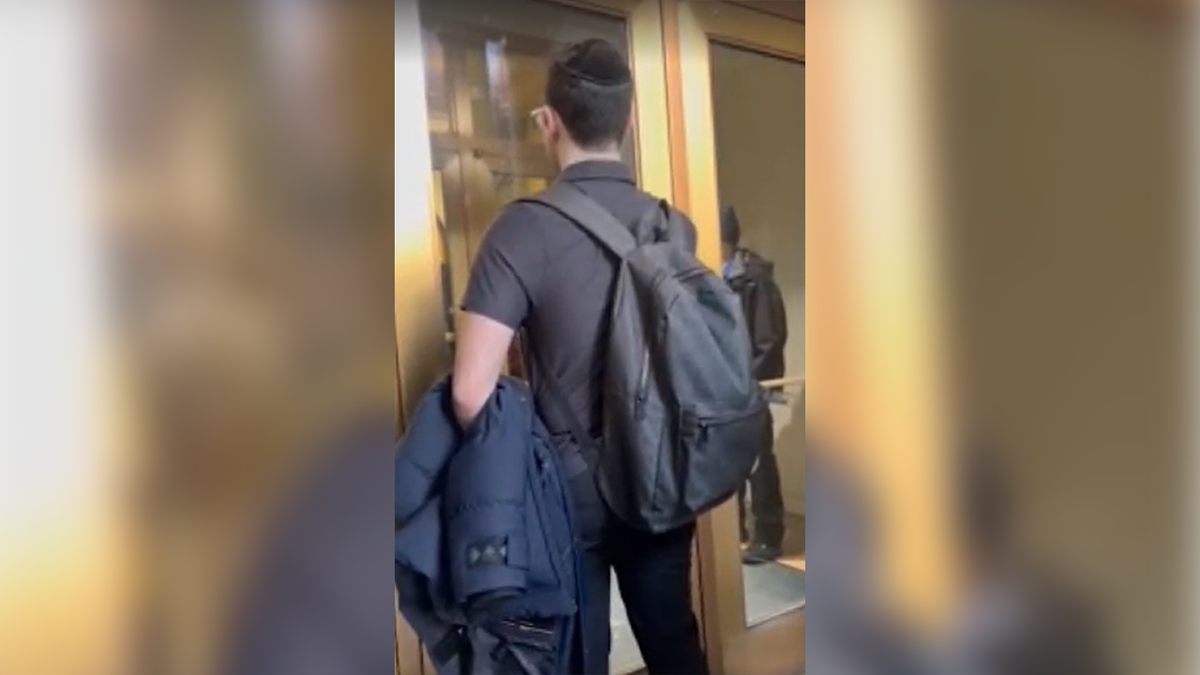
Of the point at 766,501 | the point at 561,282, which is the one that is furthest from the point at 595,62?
Result: the point at 766,501

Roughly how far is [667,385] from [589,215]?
125 millimetres

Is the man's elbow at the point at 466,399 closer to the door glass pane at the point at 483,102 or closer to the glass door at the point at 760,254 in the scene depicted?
the door glass pane at the point at 483,102

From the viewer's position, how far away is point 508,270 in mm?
567

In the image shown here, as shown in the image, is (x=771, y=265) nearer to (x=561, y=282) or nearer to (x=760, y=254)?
(x=760, y=254)

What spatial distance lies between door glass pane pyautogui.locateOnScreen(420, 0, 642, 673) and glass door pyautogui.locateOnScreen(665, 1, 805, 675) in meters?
0.08

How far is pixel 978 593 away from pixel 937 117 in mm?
304

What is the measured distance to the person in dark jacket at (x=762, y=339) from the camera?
63 centimetres

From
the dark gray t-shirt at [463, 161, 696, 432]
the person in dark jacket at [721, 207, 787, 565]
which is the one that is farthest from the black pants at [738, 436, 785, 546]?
the dark gray t-shirt at [463, 161, 696, 432]

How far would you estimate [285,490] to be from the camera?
0.42 m

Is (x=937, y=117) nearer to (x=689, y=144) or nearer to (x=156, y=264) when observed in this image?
(x=689, y=144)

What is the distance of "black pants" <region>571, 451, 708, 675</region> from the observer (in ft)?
1.98

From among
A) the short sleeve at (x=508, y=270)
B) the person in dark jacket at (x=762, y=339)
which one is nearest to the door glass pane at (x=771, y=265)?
the person in dark jacket at (x=762, y=339)

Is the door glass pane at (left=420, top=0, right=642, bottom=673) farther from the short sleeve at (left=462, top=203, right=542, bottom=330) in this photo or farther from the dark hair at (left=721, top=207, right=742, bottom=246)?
the dark hair at (left=721, top=207, right=742, bottom=246)

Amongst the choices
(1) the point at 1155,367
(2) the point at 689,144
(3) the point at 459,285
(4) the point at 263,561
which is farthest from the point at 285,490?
(1) the point at 1155,367
